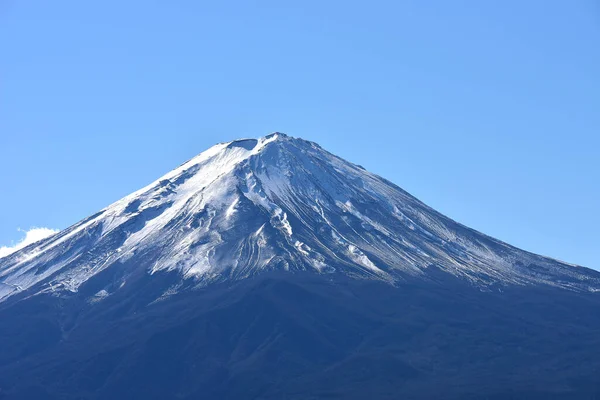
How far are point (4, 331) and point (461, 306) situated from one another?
2090 inches

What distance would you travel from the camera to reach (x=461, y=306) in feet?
414

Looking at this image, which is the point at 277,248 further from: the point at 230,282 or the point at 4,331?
the point at 4,331

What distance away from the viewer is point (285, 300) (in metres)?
124

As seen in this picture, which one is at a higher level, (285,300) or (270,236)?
(270,236)

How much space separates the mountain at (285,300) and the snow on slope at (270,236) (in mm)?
304

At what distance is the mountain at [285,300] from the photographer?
360 feet

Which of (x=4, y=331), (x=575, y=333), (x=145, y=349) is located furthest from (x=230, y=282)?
(x=575, y=333)

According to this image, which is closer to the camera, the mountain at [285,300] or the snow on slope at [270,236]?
the mountain at [285,300]

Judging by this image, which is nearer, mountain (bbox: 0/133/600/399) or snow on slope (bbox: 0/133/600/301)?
mountain (bbox: 0/133/600/399)

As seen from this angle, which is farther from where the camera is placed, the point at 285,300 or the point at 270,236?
the point at 270,236

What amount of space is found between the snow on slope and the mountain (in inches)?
12.0

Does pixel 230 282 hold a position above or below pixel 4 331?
above

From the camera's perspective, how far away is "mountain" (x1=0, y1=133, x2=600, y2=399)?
109625 mm

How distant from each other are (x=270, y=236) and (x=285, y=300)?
15665 mm
